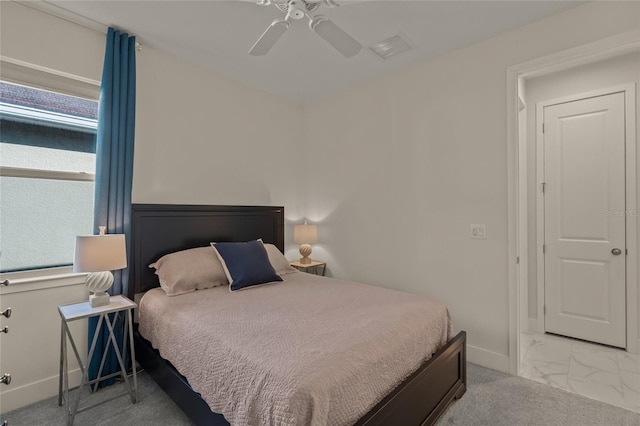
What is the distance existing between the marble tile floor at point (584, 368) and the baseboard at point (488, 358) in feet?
0.47

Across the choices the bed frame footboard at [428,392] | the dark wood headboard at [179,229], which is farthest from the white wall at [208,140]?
the bed frame footboard at [428,392]

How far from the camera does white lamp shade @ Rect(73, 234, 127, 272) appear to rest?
1.99m

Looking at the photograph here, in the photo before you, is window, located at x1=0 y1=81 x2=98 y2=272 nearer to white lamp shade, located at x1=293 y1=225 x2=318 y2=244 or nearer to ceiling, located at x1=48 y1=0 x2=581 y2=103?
ceiling, located at x1=48 y1=0 x2=581 y2=103

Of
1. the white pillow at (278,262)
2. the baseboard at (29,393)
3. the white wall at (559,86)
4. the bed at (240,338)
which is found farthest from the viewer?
the white pillow at (278,262)

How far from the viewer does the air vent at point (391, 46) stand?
2.19 m

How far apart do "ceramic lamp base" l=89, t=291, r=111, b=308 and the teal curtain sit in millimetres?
271

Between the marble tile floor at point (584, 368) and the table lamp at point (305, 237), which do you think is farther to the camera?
the table lamp at point (305, 237)

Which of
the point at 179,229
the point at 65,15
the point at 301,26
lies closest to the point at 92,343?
the point at 179,229

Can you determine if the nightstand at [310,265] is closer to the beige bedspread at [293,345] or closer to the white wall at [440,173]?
the white wall at [440,173]

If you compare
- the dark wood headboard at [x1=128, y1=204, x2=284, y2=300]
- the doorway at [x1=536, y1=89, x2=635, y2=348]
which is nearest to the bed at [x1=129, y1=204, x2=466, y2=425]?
the dark wood headboard at [x1=128, y1=204, x2=284, y2=300]

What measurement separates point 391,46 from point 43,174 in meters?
2.68

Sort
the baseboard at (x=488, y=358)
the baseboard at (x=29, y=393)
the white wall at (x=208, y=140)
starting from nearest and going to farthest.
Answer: the baseboard at (x=29, y=393) → the baseboard at (x=488, y=358) → the white wall at (x=208, y=140)

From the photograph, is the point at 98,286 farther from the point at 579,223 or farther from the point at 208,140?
the point at 579,223

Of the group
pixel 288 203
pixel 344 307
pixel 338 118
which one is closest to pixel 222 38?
pixel 338 118
